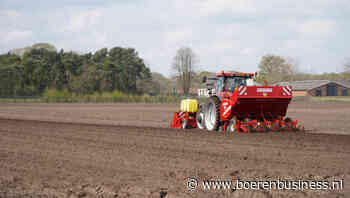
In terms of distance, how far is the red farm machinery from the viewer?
13242mm

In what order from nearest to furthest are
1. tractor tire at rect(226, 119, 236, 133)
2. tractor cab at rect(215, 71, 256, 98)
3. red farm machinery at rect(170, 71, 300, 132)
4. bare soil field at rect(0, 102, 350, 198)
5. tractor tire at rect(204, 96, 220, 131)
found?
bare soil field at rect(0, 102, 350, 198), red farm machinery at rect(170, 71, 300, 132), tractor tire at rect(226, 119, 236, 133), tractor tire at rect(204, 96, 220, 131), tractor cab at rect(215, 71, 256, 98)

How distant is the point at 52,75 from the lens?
6675 cm

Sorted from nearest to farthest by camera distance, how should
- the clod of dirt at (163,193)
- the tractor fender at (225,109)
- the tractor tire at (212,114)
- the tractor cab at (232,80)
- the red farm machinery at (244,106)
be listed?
the clod of dirt at (163,193) < the red farm machinery at (244,106) < the tractor fender at (225,109) < the tractor tire at (212,114) < the tractor cab at (232,80)

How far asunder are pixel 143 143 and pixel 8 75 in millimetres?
58947

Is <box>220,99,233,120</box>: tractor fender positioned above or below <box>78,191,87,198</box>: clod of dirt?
above

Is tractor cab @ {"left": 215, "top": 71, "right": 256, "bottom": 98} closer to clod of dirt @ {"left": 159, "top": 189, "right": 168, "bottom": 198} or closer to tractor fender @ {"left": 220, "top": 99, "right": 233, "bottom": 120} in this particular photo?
tractor fender @ {"left": 220, "top": 99, "right": 233, "bottom": 120}

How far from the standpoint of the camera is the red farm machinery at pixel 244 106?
13242 mm

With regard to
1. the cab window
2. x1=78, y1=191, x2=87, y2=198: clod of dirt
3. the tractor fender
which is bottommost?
x1=78, y1=191, x2=87, y2=198: clod of dirt

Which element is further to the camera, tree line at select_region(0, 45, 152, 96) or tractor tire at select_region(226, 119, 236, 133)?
tree line at select_region(0, 45, 152, 96)

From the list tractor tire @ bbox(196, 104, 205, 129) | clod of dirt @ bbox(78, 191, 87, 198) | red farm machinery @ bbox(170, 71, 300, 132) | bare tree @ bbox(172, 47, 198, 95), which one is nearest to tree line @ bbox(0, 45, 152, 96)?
bare tree @ bbox(172, 47, 198, 95)

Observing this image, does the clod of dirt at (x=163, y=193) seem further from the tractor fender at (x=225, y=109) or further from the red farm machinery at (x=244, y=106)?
the tractor fender at (x=225, y=109)

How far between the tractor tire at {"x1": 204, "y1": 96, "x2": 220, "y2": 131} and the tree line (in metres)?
51.5

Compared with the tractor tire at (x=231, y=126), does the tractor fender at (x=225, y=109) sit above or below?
above

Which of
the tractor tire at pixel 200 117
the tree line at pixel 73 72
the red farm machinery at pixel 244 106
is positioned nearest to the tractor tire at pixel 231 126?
the red farm machinery at pixel 244 106
